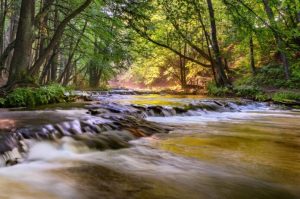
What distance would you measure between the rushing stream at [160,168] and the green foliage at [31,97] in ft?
6.02

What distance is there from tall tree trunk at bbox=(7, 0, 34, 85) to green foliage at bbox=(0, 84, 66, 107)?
0.67m

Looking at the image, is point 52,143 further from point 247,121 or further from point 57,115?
point 247,121

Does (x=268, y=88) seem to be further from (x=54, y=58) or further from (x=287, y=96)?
(x=54, y=58)

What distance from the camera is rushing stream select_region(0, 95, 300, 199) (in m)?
3.29

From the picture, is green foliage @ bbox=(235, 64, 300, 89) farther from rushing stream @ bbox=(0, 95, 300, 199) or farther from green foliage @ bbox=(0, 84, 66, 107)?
green foliage @ bbox=(0, 84, 66, 107)

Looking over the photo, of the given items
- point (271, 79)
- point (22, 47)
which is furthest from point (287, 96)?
point (22, 47)

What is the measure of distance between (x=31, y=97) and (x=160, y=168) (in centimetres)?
561

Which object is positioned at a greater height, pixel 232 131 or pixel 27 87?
pixel 27 87

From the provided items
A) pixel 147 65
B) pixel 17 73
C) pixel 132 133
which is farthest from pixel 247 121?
pixel 147 65

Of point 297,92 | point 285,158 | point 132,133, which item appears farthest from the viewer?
point 297,92

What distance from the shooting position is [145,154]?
4832 millimetres

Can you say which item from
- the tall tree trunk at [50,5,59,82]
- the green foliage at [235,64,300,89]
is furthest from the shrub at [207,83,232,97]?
the tall tree trunk at [50,5,59,82]

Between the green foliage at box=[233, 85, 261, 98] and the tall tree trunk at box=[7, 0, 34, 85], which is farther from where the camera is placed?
the green foliage at box=[233, 85, 261, 98]

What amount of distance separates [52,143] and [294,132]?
499 centimetres
